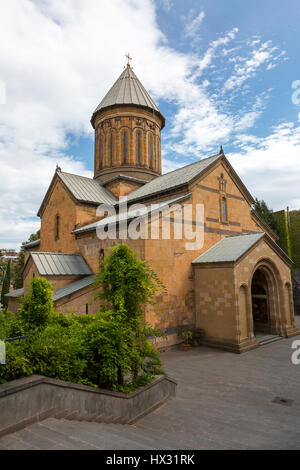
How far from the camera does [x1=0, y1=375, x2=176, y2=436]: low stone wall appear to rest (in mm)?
3572

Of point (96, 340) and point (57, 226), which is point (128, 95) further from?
point (96, 340)

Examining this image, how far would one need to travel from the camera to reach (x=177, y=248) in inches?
482

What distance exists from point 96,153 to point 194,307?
1465 cm

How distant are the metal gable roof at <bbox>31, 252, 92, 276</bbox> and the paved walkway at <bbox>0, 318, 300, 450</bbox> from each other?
21.6ft

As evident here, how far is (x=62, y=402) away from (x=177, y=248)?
8661 mm

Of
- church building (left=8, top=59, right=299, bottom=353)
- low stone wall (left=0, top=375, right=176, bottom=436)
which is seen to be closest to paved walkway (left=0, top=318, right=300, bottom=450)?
low stone wall (left=0, top=375, right=176, bottom=436)

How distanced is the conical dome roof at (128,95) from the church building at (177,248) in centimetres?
21

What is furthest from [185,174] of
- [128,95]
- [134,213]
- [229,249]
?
[128,95]

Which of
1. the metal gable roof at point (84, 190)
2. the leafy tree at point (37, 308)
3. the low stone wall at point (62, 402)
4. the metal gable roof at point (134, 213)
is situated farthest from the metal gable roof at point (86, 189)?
the low stone wall at point (62, 402)

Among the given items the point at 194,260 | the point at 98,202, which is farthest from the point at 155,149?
the point at 194,260

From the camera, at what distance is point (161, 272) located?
11.6m

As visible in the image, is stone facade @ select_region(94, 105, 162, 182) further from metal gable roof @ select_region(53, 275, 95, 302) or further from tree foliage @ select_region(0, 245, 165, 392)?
tree foliage @ select_region(0, 245, 165, 392)
